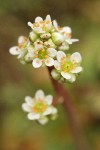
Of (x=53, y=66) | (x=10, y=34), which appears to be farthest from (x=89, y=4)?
(x=53, y=66)

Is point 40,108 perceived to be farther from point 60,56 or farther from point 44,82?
point 44,82

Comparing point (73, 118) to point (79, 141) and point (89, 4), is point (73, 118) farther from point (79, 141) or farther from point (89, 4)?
point (89, 4)

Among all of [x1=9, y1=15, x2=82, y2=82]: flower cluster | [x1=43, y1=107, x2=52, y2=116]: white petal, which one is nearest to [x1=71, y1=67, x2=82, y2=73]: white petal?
[x1=9, y1=15, x2=82, y2=82]: flower cluster

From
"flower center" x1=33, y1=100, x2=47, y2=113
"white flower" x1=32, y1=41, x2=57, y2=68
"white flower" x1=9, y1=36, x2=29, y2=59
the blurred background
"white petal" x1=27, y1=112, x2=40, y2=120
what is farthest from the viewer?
the blurred background

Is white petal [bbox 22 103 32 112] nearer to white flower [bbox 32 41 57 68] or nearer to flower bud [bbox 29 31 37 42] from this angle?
white flower [bbox 32 41 57 68]

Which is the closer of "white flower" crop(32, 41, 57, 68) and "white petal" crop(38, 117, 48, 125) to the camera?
"white flower" crop(32, 41, 57, 68)

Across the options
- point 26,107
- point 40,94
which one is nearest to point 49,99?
point 40,94

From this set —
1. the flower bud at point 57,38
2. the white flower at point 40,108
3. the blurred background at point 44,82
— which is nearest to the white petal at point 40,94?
the white flower at point 40,108
